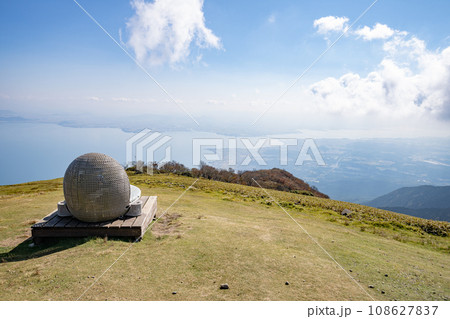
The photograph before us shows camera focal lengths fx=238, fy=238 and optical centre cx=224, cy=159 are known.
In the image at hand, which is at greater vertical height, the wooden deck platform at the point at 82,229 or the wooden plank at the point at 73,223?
the wooden plank at the point at 73,223

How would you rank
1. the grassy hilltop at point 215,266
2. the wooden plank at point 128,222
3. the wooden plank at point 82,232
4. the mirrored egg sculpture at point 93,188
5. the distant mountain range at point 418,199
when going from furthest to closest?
1. the distant mountain range at point 418,199
2. the wooden plank at point 128,222
3. the wooden plank at point 82,232
4. the mirrored egg sculpture at point 93,188
5. the grassy hilltop at point 215,266

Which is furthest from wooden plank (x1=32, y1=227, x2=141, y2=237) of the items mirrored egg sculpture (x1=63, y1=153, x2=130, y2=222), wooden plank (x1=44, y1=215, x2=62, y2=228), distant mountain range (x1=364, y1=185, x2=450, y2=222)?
distant mountain range (x1=364, y1=185, x2=450, y2=222)

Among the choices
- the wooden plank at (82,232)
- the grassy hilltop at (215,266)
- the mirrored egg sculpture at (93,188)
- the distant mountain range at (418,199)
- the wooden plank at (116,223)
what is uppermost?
the mirrored egg sculpture at (93,188)

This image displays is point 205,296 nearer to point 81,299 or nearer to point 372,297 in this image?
point 81,299

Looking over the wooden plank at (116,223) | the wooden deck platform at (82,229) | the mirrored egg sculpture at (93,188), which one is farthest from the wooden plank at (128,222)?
the mirrored egg sculpture at (93,188)

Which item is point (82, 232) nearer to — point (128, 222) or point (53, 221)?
point (53, 221)

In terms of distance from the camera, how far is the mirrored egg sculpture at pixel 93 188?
1145 centimetres

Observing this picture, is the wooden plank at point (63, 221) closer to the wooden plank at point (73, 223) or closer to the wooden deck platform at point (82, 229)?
the wooden deck platform at point (82, 229)

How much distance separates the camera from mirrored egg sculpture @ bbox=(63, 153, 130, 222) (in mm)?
11453

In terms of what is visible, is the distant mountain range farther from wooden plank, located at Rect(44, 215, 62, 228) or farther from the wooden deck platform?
wooden plank, located at Rect(44, 215, 62, 228)

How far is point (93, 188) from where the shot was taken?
11539 mm

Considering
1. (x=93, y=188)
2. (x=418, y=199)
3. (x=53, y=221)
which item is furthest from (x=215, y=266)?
(x=418, y=199)

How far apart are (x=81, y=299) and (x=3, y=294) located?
8.26 ft
